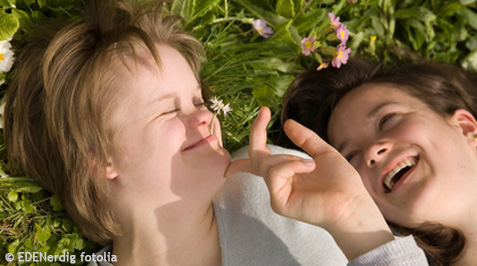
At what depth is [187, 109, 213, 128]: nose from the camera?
1.90 m

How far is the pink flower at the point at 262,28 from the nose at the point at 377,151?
848mm

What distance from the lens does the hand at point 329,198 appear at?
72.0 inches

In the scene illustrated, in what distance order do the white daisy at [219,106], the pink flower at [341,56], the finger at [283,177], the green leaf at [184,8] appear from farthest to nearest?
the pink flower at [341,56] < the green leaf at [184,8] < the white daisy at [219,106] < the finger at [283,177]

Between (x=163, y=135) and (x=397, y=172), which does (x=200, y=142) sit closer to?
(x=163, y=135)

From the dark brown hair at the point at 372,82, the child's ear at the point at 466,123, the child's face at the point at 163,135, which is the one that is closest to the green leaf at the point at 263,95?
the dark brown hair at the point at 372,82

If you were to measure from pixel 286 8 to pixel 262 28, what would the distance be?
0.53ft

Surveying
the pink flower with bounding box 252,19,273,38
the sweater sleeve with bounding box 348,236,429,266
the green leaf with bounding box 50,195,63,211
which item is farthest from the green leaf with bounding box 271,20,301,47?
the green leaf with bounding box 50,195,63,211

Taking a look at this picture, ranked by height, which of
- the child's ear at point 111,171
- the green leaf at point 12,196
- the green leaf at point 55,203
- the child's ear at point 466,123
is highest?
the child's ear at point 466,123

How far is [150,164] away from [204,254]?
53cm

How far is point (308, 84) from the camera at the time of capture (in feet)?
9.16

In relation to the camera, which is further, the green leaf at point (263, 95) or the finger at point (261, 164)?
the green leaf at point (263, 95)

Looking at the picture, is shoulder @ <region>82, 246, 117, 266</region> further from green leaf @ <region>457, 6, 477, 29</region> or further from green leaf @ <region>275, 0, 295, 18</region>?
green leaf @ <region>457, 6, 477, 29</region>

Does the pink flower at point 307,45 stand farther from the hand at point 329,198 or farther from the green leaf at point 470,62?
the green leaf at point 470,62

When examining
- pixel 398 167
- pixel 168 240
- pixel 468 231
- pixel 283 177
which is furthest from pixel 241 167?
pixel 468 231
